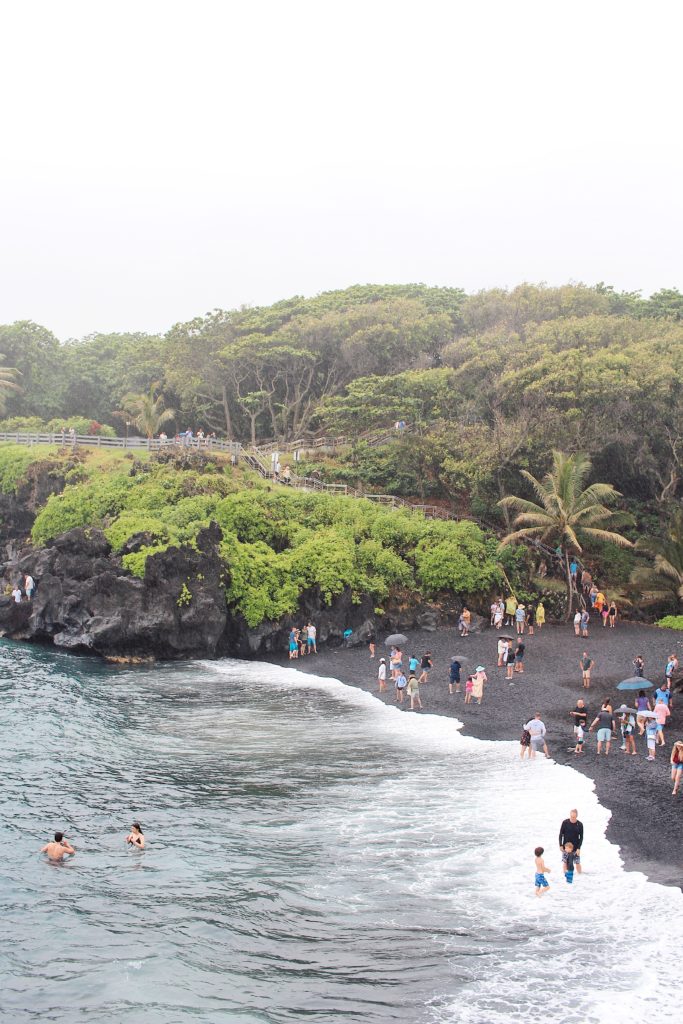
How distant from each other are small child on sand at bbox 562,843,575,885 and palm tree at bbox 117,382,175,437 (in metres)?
48.0

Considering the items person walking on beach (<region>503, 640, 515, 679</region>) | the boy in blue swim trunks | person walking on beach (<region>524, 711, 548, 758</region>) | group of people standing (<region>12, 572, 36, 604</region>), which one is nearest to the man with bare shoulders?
the boy in blue swim trunks

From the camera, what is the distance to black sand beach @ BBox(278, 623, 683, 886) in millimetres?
18984

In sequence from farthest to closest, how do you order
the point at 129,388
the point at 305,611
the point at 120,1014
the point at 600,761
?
the point at 129,388 < the point at 305,611 < the point at 600,761 < the point at 120,1014

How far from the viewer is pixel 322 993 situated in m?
13.5

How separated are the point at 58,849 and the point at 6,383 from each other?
189ft

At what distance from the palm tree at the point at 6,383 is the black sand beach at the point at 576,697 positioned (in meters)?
43.9

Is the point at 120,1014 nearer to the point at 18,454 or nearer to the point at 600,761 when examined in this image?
the point at 600,761

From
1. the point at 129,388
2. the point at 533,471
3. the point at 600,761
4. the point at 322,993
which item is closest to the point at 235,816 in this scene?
the point at 322,993

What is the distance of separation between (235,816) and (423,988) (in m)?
7.60

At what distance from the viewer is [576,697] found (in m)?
29.7

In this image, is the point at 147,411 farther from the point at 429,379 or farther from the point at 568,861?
the point at 568,861

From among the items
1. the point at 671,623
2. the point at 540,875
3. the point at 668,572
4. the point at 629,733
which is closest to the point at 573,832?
the point at 540,875

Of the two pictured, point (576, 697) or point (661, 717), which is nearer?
point (661, 717)

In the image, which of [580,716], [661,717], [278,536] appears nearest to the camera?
[661,717]
